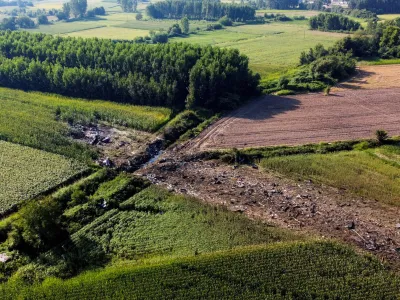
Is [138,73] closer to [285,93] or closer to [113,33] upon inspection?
[285,93]

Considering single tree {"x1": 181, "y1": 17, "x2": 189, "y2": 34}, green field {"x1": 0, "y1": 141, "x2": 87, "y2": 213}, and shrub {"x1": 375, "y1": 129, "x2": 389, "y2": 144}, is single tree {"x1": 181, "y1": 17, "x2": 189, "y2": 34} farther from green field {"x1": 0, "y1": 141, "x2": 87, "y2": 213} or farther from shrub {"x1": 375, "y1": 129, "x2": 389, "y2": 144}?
shrub {"x1": 375, "y1": 129, "x2": 389, "y2": 144}

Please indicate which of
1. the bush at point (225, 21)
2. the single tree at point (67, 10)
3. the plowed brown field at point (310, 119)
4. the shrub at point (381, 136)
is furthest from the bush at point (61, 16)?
the shrub at point (381, 136)

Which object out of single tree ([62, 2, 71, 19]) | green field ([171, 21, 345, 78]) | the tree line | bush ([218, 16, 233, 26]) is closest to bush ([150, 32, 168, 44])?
green field ([171, 21, 345, 78])

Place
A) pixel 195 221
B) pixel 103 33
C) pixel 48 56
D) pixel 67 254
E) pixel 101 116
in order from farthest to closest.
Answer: pixel 103 33
pixel 48 56
pixel 101 116
pixel 195 221
pixel 67 254

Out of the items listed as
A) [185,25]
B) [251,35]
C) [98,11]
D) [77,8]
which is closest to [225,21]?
[185,25]

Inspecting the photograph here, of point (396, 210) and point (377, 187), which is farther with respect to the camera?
point (377, 187)

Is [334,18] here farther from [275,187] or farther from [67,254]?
[67,254]

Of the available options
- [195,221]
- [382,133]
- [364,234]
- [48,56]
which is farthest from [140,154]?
[48,56]

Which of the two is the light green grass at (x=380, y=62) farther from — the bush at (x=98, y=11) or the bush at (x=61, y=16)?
the bush at (x=98, y=11)
